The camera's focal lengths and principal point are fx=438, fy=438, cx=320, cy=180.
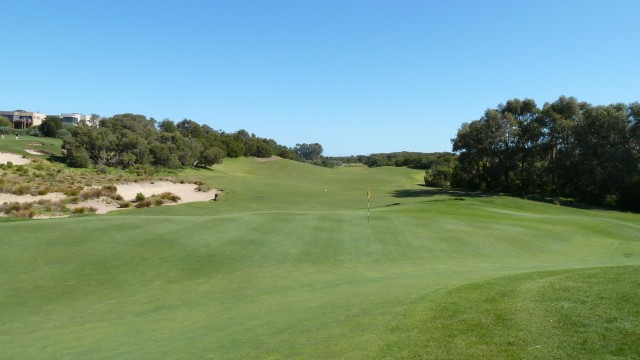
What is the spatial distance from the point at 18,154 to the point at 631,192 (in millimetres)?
71638

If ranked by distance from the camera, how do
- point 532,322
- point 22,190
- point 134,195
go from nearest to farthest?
point 532,322, point 22,190, point 134,195

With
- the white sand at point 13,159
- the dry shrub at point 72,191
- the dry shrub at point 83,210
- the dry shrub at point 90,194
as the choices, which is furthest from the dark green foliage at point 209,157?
the dry shrub at point 83,210

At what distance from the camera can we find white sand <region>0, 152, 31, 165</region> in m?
53.9

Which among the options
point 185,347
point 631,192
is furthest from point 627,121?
point 185,347

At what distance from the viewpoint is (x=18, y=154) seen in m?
57.4

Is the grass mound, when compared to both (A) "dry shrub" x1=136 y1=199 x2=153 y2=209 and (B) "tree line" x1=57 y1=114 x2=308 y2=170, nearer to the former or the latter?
(A) "dry shrub" x1=136 y1=199 x2=153 y2=209

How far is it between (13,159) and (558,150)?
66093 mm

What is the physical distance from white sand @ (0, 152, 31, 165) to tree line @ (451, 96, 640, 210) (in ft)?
177

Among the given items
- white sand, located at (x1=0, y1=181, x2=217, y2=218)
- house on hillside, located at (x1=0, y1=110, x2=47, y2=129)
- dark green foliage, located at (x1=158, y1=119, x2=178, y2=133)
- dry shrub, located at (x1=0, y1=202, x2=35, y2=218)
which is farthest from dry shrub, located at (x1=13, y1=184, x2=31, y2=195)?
house on hillside, located at (x1=0, y1=110, x2=47, y2=129)

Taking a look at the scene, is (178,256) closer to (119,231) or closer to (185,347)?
(119,231)

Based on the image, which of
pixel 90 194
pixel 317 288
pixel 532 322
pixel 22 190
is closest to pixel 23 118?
pixel 22 190

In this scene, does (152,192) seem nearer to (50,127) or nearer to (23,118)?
(50,127)

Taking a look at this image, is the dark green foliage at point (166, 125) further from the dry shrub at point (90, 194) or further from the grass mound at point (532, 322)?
the grass mound at point (532, 322)

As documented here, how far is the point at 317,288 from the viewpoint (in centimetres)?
1137
